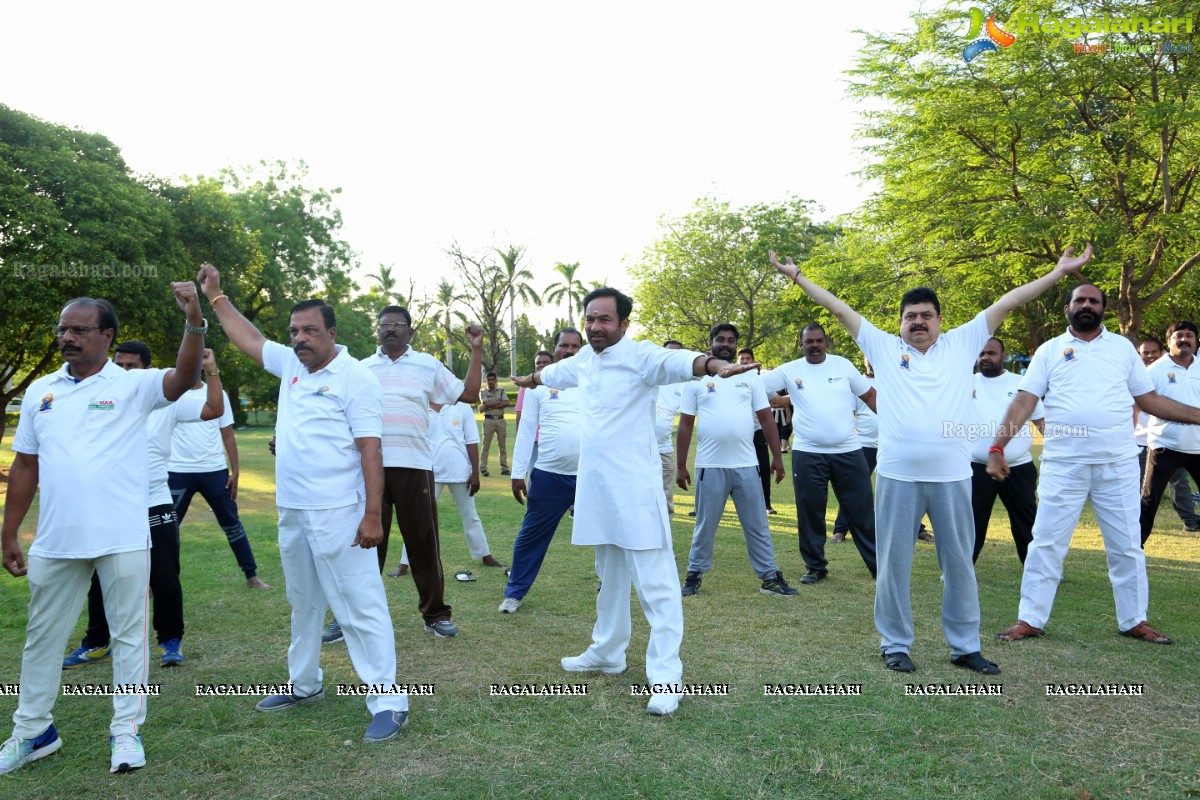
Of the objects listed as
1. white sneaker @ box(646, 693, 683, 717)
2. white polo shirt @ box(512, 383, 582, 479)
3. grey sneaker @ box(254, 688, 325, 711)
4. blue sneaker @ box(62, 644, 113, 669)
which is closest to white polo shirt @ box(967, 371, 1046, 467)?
white polo shirt @ box(512, 383, 582, 479)

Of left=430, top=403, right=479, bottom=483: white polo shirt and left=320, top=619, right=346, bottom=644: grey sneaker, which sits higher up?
left=430, top=403, right=479, bottom=483: white polo shirt

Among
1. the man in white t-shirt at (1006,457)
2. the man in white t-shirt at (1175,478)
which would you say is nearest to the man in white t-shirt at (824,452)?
the man in white t-shirt at (1006,457)

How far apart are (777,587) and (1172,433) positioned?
4.48 metres

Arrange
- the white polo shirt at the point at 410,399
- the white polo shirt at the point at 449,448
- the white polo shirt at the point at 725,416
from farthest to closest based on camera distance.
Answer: the white polo shirt at the point at 449,448, the white polo shirt at the point at 725,416, the white polo shirt at the point at 410,399

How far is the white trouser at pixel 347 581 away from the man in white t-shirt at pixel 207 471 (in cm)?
305

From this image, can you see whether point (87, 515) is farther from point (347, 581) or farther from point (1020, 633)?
point (1020, 633)

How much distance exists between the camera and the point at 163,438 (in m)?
6.15

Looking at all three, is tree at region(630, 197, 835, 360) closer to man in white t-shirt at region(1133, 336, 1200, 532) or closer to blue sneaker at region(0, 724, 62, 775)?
man in white t-shirt at region(1133, 336, 1200, 532)

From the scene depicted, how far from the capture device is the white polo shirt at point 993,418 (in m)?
7.19

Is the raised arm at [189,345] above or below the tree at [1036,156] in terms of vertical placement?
below

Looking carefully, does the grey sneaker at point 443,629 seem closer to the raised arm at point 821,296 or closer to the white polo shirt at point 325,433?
the white polo shirt at point 325,433

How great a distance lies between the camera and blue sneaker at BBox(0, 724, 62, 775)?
3861 mm

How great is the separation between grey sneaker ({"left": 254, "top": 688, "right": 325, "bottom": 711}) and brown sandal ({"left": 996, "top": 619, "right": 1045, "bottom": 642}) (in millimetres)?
4509

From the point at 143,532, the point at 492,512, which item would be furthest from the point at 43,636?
the point at 492,512
